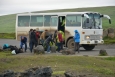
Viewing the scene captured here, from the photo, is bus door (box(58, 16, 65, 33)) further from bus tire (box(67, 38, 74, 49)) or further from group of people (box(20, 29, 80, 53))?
group of people (box(20, 29, 80, 53))

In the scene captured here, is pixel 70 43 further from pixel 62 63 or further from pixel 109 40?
pixel 62 63

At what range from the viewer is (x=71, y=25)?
33.6 m

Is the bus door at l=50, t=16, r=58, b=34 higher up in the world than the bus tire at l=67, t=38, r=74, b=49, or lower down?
higher up

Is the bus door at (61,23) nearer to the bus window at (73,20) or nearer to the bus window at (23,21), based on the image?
the bus window at (73,20)

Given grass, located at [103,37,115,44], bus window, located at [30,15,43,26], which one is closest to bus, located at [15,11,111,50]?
bus window, located at [30,15,43,26]

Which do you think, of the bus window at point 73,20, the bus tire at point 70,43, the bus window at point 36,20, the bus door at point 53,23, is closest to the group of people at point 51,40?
the bus door at point 53,23

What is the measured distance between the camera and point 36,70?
13.3m

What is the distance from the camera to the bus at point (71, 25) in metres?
33.0

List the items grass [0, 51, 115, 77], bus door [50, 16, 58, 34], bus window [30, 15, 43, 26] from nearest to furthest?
grass [0, 51, 115, 77]
bus door [50, 16, 58, 34]
bus window [30, 15, 43, 26]

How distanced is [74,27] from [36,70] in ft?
66.6

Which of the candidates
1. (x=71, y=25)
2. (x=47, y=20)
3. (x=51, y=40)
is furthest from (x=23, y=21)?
(x=51, y=40)

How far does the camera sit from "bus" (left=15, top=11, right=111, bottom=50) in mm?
32969

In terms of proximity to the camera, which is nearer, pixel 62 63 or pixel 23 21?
pixel 62 63

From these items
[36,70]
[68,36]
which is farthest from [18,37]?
[36,70]
